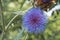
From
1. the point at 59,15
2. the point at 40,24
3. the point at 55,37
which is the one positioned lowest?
the point at 55,37

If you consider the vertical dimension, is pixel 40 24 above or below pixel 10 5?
above

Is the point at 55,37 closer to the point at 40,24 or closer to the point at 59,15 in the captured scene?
the point at 59,15

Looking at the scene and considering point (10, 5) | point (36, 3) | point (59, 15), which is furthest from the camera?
point (10, 5)

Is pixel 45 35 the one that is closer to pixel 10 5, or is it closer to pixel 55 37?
pixel 55 37

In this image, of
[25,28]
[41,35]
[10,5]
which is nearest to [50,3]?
[25,28]

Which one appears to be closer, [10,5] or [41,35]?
[41,35]

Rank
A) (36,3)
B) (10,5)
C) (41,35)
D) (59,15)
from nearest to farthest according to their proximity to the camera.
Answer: (36,3), (41,35), (59,15), (10,5)

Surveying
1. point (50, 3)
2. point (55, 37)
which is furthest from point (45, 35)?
point (50, 3)
